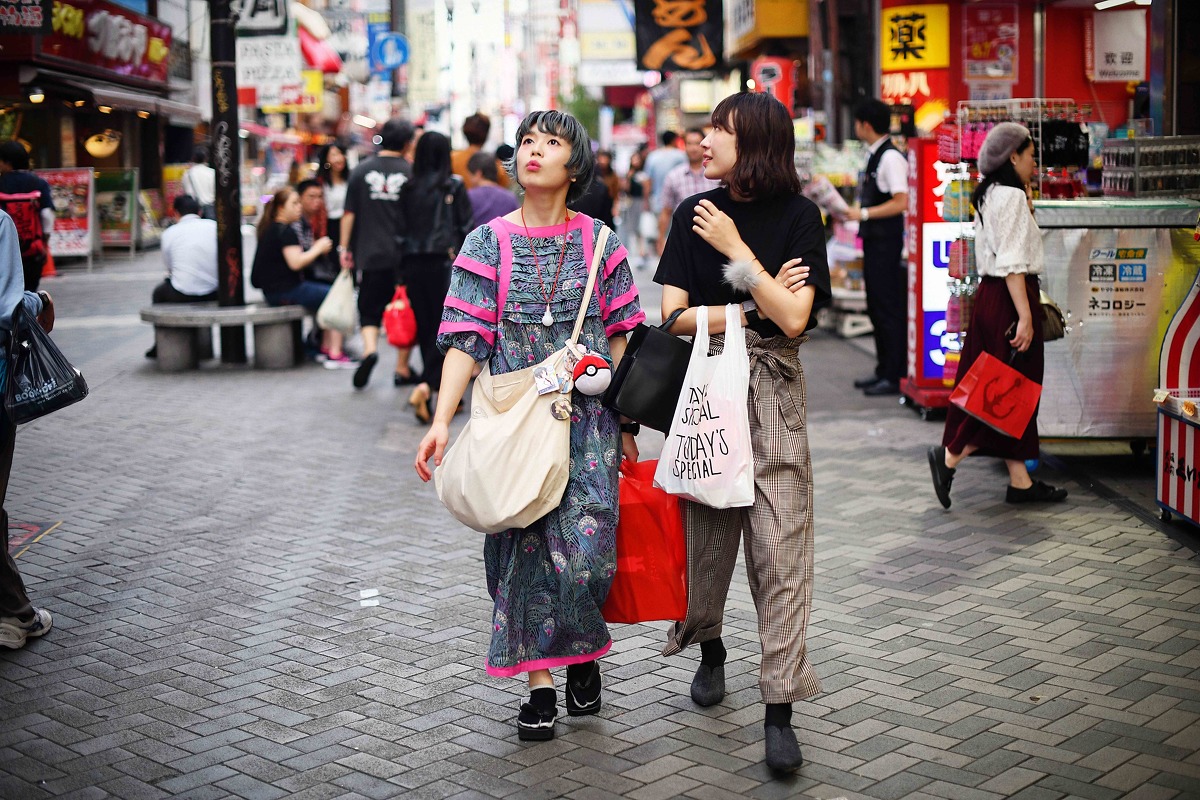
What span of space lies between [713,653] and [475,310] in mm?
1359

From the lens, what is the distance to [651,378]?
3.78 m

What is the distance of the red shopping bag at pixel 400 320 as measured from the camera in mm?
9953

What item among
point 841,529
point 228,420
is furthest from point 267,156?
point 841,529

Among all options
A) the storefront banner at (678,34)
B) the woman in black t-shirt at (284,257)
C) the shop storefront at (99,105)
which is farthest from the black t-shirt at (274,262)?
the shop storefront at (99,105)

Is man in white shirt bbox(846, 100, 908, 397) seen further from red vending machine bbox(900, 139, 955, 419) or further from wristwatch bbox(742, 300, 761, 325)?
wristwatch bbox(742, 300, 761, 325)

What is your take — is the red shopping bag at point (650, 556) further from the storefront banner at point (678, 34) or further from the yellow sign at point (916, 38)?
the storefront banner at point (678, 34)

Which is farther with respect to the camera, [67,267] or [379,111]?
[379,111]

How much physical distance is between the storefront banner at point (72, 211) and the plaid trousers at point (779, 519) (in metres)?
19.2

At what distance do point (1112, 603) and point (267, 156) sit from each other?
37421mm

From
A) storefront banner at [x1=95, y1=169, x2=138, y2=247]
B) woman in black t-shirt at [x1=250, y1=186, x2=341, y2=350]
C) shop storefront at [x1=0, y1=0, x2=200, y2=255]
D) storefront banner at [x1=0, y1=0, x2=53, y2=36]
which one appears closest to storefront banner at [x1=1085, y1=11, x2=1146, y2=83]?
woman in black t-shirt at [x1=250, y1=186, x2=341, y2=350]

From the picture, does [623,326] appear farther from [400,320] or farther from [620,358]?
[400,320]

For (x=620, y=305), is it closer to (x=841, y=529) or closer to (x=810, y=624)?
(x=810, y=624)

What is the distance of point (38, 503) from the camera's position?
710 centimetres

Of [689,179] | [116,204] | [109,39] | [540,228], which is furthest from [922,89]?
[109,39]
